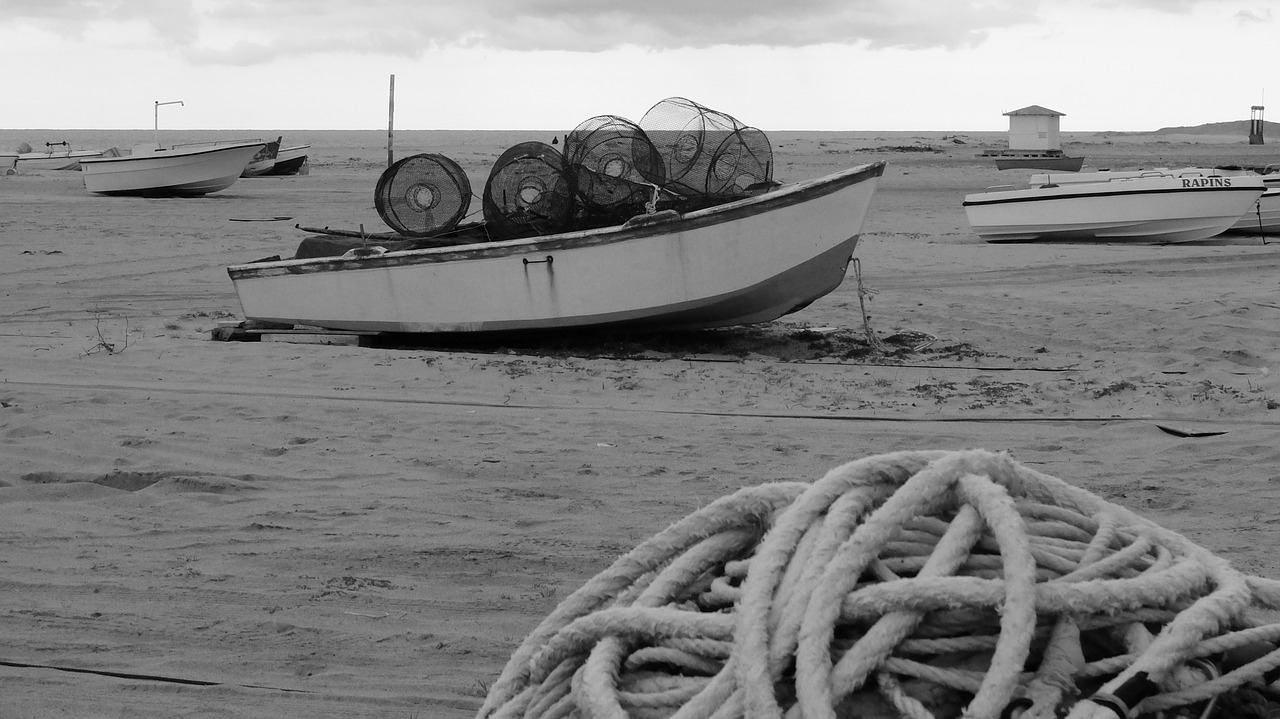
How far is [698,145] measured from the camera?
27.3 feet

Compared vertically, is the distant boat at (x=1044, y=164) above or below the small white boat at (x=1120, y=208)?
above

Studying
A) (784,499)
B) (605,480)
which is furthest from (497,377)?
(784,499)

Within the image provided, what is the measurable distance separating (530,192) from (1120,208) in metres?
10.3

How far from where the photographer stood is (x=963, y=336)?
928 cm

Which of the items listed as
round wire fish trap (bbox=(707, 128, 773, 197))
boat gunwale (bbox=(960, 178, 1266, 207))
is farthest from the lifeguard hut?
round wire fish trap (bbox=(707, 128, 773, 197))

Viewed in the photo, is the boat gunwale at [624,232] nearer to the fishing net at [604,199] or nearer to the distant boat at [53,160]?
the fishing net at [604,199]

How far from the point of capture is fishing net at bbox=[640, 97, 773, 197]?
832 cm

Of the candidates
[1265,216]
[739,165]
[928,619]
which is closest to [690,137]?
[739,165]

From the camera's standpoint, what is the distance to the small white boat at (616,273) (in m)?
8.02

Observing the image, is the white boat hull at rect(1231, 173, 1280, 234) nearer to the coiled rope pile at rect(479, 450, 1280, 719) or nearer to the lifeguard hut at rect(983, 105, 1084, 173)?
the coiled rope pile at rect(479, 450, 1280, 719)

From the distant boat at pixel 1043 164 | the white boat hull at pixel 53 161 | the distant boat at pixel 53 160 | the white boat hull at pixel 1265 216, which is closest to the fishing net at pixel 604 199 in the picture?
the white boat hull at pixel 1265 216

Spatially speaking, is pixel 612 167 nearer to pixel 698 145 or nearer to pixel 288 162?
pixel 698 145

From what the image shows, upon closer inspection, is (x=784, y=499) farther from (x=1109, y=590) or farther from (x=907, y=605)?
(x=1109, y=590)

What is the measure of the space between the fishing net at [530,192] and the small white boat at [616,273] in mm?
252
